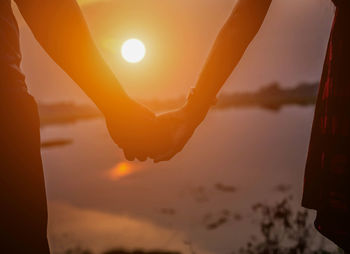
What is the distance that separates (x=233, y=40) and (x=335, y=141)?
94 cm

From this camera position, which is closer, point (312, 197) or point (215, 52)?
point (312, 197)

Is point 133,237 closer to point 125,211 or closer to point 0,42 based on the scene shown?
point 125,211

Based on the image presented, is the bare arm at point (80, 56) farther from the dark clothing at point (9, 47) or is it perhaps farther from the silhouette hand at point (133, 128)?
the dark clothing at point (9, 47)

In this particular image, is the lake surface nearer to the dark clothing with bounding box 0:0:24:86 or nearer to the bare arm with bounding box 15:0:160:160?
the bare arm with bounding box 15:0:160:160

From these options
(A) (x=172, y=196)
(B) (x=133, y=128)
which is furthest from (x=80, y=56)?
(A) (x=172, y=196)

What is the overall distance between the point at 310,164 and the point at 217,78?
84 cm

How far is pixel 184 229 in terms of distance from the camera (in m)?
11.1

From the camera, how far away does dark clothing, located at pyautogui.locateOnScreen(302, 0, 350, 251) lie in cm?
137

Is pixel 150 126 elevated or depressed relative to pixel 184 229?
elevated

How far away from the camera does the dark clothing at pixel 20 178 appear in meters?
1.16

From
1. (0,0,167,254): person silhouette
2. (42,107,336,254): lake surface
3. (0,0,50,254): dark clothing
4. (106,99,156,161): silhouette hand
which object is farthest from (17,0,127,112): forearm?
(42,107,336,254): lake surface

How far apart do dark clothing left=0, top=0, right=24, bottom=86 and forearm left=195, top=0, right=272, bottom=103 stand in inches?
48.7

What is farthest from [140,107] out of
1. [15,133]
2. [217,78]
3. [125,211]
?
[125,211]

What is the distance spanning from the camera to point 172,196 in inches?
621
